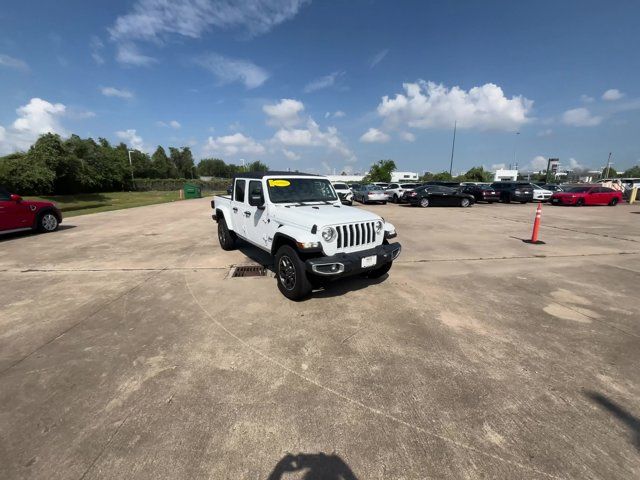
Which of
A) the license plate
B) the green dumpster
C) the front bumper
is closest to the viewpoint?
the front bumper

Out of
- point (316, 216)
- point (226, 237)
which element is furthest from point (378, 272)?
point (226, 237)

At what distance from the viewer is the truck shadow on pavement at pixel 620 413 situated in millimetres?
2236

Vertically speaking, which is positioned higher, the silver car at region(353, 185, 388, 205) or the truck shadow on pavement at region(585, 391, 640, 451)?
the silver car at region(353, 185, 388, 205)

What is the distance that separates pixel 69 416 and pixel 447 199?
20263mm

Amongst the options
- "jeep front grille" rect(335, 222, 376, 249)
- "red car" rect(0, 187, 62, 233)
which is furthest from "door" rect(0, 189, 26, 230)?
"jeep front grille" rect(335, 222, 376, 249)

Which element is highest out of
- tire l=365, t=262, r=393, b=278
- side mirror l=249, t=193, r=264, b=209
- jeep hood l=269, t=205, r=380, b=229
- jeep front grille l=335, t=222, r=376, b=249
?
side mirror l=249, t=193, r=264, b=209

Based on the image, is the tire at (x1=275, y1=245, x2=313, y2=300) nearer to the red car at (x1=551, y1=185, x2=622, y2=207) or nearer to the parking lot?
the parking lot

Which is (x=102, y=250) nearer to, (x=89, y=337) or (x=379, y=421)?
(x=89, y=337)

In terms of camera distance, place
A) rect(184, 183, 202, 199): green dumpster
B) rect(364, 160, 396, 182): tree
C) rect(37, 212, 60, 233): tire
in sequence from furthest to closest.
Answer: rect(364, 160, 396, 182): tree < rect(184, 183, 202, 199): green dumpster < rect(37, 212, 60, 233): tire

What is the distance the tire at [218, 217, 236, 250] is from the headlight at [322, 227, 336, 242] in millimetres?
3906

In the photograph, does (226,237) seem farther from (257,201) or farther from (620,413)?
(620,413)

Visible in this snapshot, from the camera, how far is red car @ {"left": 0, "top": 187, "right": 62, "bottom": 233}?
8703 mm

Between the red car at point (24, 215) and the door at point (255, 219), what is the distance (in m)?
8.26

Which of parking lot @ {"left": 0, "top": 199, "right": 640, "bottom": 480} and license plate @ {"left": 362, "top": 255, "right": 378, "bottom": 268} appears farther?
license plate @ {"left": 362, "top": 255, "right": 378, "bottom": 268}
